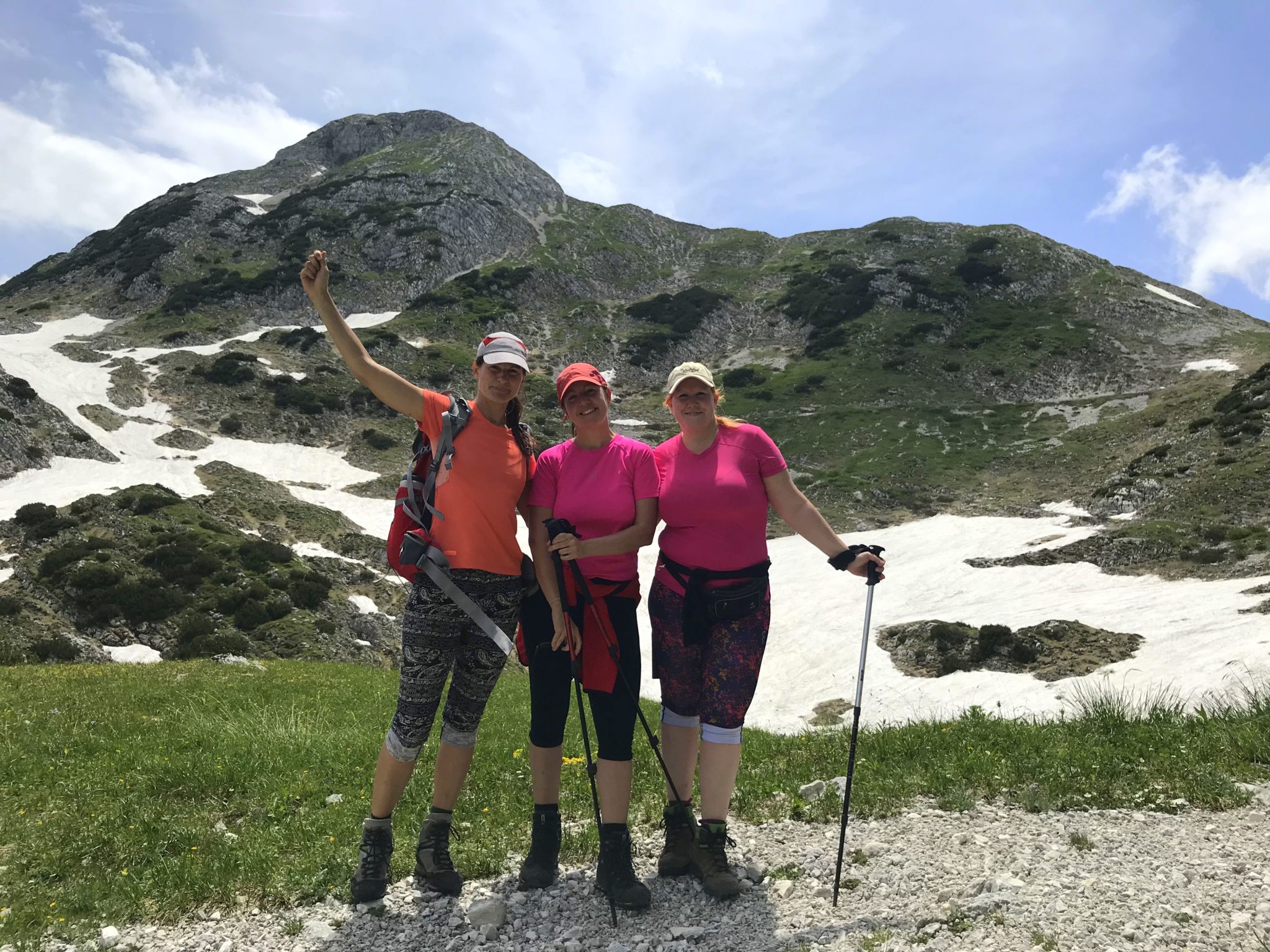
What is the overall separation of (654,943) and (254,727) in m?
7.83

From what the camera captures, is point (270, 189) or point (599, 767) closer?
point (599, 767)

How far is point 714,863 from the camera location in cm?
496

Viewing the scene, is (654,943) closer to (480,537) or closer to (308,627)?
(480,537)

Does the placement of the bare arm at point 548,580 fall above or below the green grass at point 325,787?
above

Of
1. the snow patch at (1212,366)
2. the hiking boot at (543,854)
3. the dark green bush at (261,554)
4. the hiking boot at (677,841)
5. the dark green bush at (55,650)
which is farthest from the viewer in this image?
the snow patch at (1212,366)

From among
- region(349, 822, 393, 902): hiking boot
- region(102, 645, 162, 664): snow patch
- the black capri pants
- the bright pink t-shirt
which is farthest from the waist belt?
region(102, 645, 162, 664): snow patch

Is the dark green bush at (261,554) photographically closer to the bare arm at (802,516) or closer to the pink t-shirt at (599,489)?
the pink t-shirt at (599,489)

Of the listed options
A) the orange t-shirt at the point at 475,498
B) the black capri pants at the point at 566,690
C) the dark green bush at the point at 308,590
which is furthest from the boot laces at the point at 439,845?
the dark green bush at the point at 308,590

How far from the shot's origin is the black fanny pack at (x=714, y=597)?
16.8ft

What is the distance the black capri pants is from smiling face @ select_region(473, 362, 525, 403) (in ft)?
5.23

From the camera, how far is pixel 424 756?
8.88 meters

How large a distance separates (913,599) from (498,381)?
32450 millimetres

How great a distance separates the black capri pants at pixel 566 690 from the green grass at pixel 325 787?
117 cm

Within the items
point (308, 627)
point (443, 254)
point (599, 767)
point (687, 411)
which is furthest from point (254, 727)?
point (443, 254)
